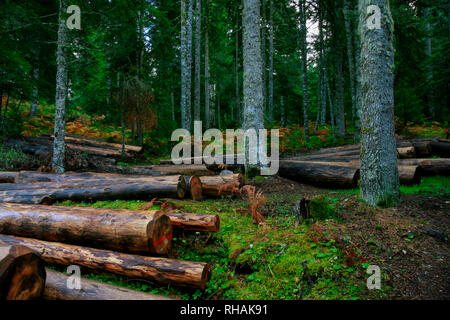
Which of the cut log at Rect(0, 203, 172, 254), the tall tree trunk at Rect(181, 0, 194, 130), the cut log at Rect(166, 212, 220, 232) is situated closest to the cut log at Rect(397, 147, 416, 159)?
the cut log at Rect(166, 212, 220, 232)

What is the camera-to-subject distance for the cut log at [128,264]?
2.98 metres

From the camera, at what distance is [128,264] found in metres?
3.18

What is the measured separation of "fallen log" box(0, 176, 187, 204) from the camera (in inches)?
222

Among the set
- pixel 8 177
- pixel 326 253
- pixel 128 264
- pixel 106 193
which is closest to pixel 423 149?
pixel 326 253

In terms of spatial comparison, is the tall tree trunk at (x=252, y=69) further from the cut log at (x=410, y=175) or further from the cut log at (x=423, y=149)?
the cut log at (x=423, y=149)

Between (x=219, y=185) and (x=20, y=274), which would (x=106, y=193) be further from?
(x=20, y=274)

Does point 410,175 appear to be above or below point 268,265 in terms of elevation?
above

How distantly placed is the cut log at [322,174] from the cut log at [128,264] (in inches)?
206

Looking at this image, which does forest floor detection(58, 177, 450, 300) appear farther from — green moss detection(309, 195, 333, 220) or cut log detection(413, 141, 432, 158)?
cut log detection(413, 141, 432, 158)

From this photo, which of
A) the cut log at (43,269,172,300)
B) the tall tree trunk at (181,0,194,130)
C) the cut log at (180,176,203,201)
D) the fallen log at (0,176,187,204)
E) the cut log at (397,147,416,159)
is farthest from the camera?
the tall tree trunk at (181,0,194,130)

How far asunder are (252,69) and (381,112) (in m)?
4.37

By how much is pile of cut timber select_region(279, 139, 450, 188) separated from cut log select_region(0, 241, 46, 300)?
684 cm
